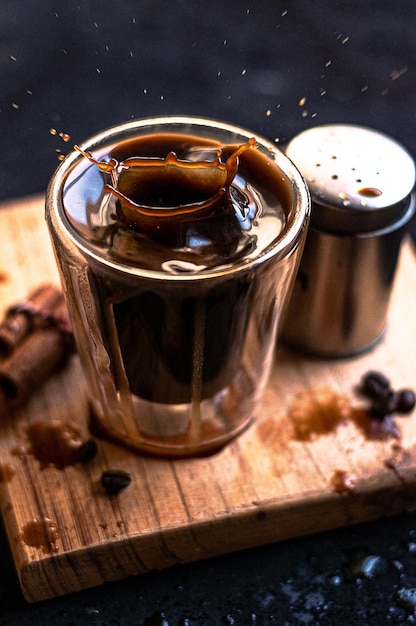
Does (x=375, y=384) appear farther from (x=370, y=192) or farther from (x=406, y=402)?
(x=370, y=192)

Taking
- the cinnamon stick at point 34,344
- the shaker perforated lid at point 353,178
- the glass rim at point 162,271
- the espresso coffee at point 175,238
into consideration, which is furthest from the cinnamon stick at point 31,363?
the shaker perforated lid at point 353,178

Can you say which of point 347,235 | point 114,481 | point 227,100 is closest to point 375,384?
point 347,235

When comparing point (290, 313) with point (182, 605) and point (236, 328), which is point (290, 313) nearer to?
point (236, 328)

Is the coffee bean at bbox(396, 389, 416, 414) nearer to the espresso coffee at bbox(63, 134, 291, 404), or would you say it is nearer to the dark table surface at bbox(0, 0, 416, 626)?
the dark table surface at bbox(0, 0, 416, 626)

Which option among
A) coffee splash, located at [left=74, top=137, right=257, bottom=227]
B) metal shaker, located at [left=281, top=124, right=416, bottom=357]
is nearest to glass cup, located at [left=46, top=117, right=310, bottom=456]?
coffee splash, located at [left=74, top=137, right=257, bottom=227]

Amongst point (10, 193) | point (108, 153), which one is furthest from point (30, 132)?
point (108, 153)

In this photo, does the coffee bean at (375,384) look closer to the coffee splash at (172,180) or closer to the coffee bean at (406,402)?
the coffee bean at (406,402)
